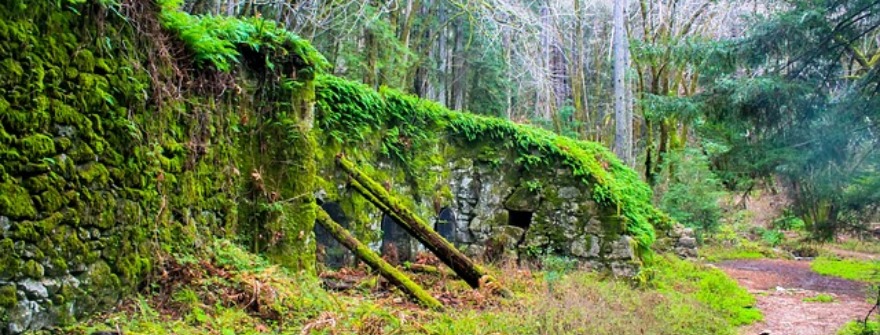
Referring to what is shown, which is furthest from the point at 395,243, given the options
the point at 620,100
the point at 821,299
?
the point at 620,100

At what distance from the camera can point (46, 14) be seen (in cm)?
314

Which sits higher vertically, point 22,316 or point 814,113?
point 814,113

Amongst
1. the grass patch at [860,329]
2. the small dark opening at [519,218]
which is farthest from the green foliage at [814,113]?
the small dark opening at [519,218]

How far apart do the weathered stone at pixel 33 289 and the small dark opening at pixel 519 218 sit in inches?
292

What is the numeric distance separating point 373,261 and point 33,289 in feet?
10.9

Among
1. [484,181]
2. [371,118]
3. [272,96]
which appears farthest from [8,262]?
[484,181]

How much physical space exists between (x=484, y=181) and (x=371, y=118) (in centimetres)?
250

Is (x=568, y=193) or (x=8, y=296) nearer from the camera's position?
(x=8, y=296)

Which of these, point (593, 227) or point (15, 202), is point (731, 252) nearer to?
point (593, 227)

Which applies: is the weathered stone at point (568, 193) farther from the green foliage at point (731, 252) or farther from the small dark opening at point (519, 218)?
the green foliage at point (731, 252)

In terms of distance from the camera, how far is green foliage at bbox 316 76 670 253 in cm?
777

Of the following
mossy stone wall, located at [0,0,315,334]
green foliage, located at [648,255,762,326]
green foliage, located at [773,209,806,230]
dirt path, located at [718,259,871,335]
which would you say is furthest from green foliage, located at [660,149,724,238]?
mossy stone wall, located at [0,0,315,334]

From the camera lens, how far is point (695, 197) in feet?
55.0

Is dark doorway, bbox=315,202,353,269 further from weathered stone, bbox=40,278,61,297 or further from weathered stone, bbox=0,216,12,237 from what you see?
weathered stone, bbox=0,216,12,237
